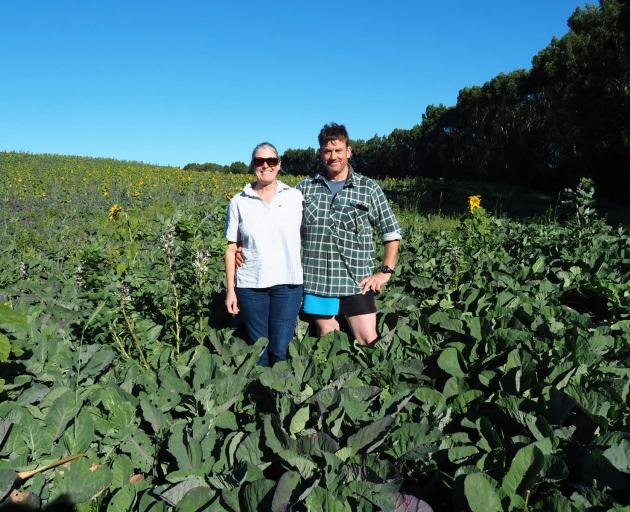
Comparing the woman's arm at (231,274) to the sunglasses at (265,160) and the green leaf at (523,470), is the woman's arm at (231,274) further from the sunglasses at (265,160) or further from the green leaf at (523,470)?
the green leaf at (523,470)

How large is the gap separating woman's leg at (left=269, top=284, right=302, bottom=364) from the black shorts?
28cm

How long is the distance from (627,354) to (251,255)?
6.73 feet

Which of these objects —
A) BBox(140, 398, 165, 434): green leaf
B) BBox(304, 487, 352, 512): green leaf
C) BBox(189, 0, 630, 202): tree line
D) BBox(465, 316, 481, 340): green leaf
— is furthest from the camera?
BBox(189, 0, 630, 202): tree line

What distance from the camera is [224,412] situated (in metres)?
2.22

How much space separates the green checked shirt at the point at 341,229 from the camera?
10.1 feet

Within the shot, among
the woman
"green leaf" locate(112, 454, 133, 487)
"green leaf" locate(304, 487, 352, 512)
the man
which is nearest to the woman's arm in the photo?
the woman

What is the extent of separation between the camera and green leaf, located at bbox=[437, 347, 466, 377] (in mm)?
2564

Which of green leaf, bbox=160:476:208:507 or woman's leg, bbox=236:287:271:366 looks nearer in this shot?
green leaf, bbox=160:476:208:507

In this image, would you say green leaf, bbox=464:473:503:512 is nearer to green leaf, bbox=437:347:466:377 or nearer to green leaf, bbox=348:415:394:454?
green leaf, bbox=348:415:394:454

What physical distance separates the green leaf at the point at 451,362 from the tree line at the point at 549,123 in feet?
61.9

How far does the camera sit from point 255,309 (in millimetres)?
3090

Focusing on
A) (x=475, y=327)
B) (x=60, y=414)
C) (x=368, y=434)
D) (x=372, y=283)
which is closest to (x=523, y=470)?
(x=368, y=434)

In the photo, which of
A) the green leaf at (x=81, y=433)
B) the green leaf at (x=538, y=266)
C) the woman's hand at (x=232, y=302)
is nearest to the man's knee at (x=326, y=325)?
the woman's hand at (x=232, y=302)

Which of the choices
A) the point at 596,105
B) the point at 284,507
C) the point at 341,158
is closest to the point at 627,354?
the point at 341,158
